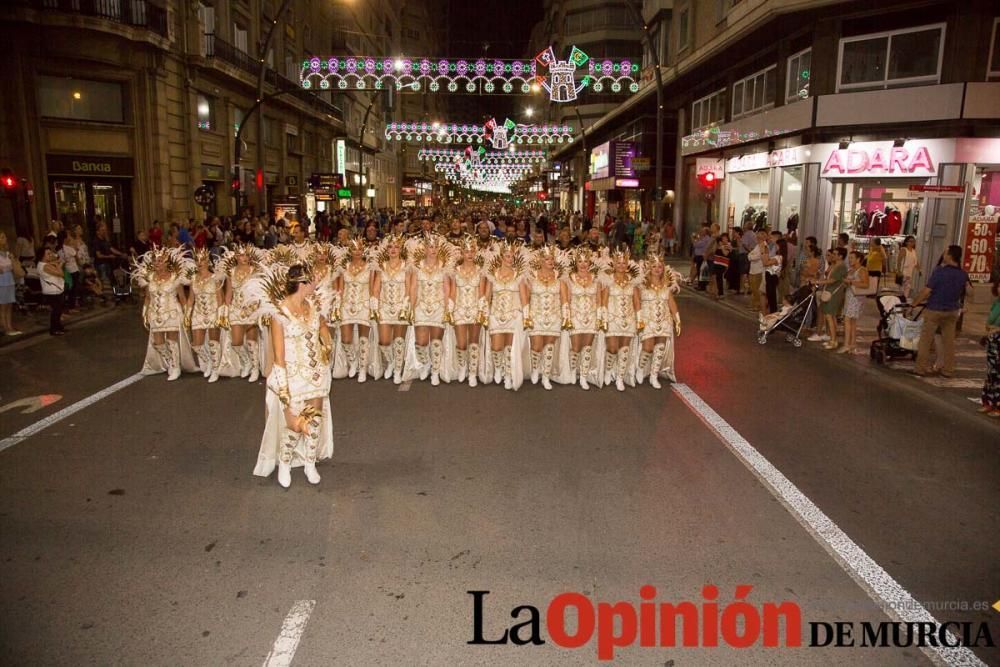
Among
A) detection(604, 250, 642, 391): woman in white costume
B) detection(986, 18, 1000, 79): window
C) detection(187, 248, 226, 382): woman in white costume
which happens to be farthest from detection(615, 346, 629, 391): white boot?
detection(986, 18, 1000, 79): window

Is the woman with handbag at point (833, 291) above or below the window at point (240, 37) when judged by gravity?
below

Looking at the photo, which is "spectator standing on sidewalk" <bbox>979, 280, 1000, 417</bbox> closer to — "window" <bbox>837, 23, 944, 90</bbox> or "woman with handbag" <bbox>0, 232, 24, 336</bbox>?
"window" <bbox>837, 23, 944, 90</bbox>

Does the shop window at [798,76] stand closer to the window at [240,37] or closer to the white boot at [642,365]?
the white boot at [642,365]

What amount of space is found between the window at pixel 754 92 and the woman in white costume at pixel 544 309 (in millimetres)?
16792

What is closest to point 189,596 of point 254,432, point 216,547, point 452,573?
point 216,547

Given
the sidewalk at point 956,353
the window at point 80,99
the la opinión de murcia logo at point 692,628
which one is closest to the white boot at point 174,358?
the la opinión de murcia logo at point 692,628

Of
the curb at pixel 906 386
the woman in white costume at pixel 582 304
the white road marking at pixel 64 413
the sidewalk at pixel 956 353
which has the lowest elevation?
the white road marking at pixel 64 413

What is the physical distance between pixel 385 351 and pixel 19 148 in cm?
1794

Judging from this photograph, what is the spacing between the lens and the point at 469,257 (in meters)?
9.49

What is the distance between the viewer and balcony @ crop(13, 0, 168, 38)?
20.8 metres

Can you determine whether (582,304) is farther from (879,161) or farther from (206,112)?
(206,112)

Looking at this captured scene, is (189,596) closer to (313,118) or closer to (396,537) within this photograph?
(396,537)

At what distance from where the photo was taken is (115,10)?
2244 cm

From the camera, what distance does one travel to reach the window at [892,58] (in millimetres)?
17562
